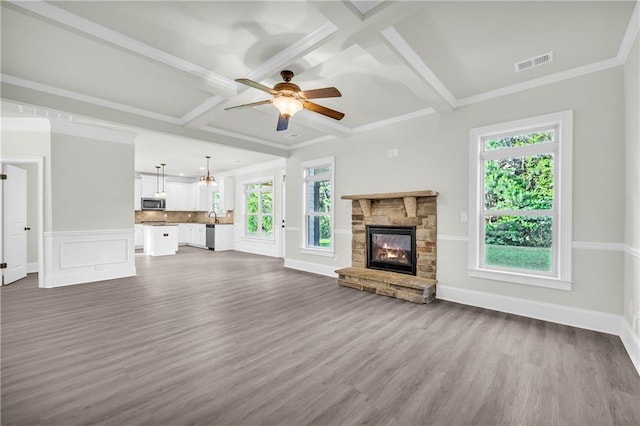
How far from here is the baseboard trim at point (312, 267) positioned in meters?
5.68

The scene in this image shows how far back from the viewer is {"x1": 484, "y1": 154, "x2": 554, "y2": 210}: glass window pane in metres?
3.42

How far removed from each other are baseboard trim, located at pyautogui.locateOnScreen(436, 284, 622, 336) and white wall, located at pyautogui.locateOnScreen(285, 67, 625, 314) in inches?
2.2

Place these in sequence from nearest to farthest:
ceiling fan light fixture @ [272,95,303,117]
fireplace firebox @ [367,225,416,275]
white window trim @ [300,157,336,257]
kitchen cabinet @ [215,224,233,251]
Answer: ceiling fan light fixture @ [272,95,303,117], fireplace firebox @ [367,225,416,275], white window trim @ [300,157,336,257], kitchen cabinet @ [215,224,233,251]

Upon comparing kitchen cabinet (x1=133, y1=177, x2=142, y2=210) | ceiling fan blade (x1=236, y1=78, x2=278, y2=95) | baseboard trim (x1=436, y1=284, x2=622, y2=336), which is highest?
ceiling fan blade (x1=236, y1=78, x2=278, y2=95)

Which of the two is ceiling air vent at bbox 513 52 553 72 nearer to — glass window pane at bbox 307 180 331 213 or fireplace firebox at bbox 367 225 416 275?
fireplace firebox at bbox 367 225 416 275

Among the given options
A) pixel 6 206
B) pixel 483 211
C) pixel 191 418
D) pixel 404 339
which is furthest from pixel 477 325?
pixel 6 206

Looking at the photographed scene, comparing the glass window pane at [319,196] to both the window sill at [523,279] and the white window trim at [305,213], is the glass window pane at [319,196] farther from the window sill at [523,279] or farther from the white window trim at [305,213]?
the window sill at [523,279]

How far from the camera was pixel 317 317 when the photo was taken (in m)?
3.40

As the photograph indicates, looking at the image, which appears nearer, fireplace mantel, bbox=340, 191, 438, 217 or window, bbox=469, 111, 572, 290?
window, bbox=469, 111, 572, 290

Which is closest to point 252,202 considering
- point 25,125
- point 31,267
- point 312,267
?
point 312,267

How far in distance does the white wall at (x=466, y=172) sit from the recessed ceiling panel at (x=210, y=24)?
2588 millimetres

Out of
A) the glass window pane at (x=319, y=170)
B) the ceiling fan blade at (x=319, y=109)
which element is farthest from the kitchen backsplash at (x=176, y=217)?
the ceiling fan blade at (x=319, y=109)

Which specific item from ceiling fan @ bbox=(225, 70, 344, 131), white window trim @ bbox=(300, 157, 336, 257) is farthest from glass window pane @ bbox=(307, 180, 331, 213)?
ceiling fan @ bbox=(225, 70, 344, 131)

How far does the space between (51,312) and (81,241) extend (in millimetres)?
1841
